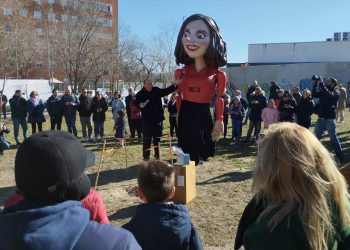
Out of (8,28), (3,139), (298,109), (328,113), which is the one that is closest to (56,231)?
(328,113)

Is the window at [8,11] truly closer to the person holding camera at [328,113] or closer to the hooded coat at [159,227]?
the person holding camera at [328,113]

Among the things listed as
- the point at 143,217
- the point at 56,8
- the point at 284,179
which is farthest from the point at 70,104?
the point at 56,8

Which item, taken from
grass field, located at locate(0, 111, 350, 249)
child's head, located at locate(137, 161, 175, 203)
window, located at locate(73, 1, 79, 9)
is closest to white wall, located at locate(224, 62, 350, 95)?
window, located at locate(73, 1, 79, 9)

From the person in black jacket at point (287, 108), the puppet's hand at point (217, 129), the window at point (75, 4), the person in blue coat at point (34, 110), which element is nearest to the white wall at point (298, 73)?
the window at point (75, 4)

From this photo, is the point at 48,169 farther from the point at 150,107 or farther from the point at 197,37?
the point at 150,107

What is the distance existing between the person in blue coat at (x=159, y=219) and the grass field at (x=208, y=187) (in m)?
2.02

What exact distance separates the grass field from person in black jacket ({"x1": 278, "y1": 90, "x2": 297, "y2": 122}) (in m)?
1.19

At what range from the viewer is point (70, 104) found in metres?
11.6

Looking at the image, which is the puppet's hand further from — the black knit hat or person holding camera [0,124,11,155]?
person holding camera [0,124,11,155]

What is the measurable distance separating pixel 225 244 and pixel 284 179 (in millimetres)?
2852

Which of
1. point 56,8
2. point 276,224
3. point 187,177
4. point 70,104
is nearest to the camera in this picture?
point 276,224

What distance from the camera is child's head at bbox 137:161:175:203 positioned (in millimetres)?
2447

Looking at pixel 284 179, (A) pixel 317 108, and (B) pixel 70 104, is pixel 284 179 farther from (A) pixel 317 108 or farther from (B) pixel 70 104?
(B) pixel 70 104

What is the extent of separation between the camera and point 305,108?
384 inches
